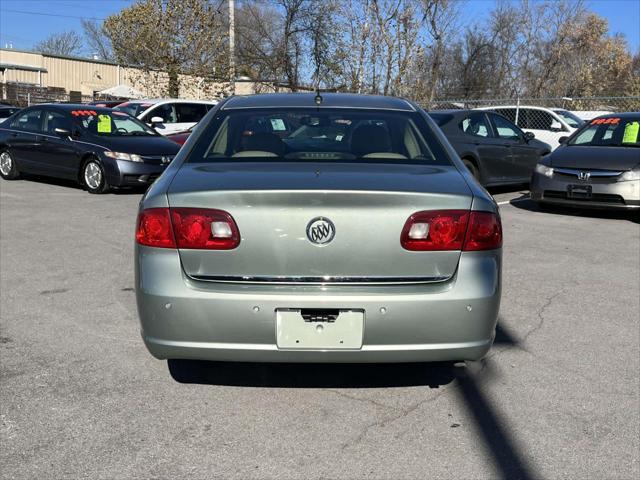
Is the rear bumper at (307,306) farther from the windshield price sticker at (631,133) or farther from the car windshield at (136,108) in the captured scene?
the car windshield at (136,108)

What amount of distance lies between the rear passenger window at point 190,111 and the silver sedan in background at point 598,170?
8.79m

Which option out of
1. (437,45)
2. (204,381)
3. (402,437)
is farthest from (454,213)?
(437,45)

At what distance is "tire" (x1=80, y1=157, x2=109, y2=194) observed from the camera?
11602 mm

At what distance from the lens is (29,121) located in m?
12.9

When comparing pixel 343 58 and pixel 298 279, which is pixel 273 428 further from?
pixel 343 58

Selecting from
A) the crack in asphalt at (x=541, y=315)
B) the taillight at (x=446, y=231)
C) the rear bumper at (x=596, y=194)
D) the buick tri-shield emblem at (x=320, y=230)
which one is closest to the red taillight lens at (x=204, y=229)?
the buick tri-shield emblem at (x=320, y=230)

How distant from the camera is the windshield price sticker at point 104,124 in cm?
1231

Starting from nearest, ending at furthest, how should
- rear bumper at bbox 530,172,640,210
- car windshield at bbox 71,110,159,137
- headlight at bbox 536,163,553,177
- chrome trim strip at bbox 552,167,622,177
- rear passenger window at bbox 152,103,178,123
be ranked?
rear bumper at bbox 530,172,640,210
chrome trim strip at bbox 552,167,622,177
headlight at bbox 536,163,553,177
car windshield at bbox 71,110,159,137
rear passenger window at bbox 152,103,178,123

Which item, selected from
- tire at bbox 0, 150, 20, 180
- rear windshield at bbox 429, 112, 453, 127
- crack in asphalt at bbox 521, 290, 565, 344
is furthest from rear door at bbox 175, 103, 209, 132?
crack in asphalt at bbox 521, 290, 565, 344

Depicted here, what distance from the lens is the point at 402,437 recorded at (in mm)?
3225

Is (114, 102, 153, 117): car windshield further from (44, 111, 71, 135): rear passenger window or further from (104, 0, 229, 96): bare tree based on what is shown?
(104, 0, 229, 96): bare tree

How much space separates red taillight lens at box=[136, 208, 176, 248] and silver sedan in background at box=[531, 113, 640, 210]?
25.5ft

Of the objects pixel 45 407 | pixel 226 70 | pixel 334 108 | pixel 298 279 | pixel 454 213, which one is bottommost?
pixel 45 407

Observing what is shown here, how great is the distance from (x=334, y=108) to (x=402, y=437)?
6.31ft
